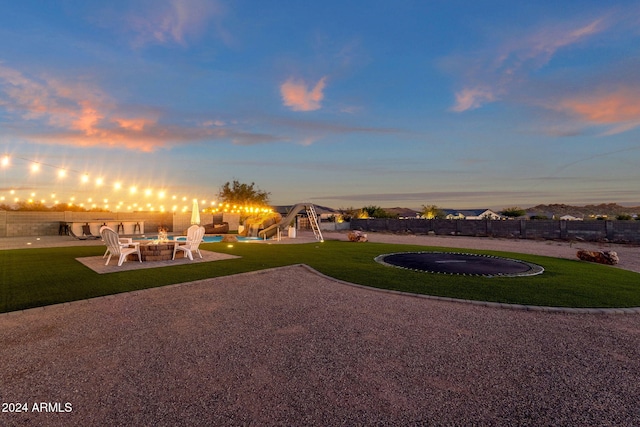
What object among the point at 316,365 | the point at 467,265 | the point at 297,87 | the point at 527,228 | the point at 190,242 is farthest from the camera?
the point at 527,228

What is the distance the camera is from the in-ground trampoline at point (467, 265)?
8.08m

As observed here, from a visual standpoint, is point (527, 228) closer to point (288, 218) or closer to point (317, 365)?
point (288, 218)

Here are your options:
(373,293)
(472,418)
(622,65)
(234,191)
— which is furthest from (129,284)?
(234,191)

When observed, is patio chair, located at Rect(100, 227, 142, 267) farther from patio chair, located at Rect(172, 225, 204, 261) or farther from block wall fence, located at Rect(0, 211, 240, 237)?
block wall fence, located at Rect(0, 211, 240, 237)

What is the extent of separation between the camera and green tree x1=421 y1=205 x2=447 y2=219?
40812mm

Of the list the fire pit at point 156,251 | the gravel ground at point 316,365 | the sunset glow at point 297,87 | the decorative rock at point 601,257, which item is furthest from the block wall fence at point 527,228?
the fire pit at point 156,251

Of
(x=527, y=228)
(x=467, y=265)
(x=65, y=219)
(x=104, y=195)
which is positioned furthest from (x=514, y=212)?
(x=65, y=219)

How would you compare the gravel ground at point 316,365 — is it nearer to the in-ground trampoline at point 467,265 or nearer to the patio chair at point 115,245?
the in-ground trampoline at point 467,265

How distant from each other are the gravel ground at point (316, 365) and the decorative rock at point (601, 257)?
712 centimetres

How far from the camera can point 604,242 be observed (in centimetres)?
1891

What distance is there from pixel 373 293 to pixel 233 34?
13701mm

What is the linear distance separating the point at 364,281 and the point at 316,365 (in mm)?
4026

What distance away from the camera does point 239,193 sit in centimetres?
4744

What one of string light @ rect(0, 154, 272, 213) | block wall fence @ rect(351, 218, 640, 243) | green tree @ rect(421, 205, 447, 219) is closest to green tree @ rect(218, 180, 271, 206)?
string light @ rect(0, 154, 272, 213)
